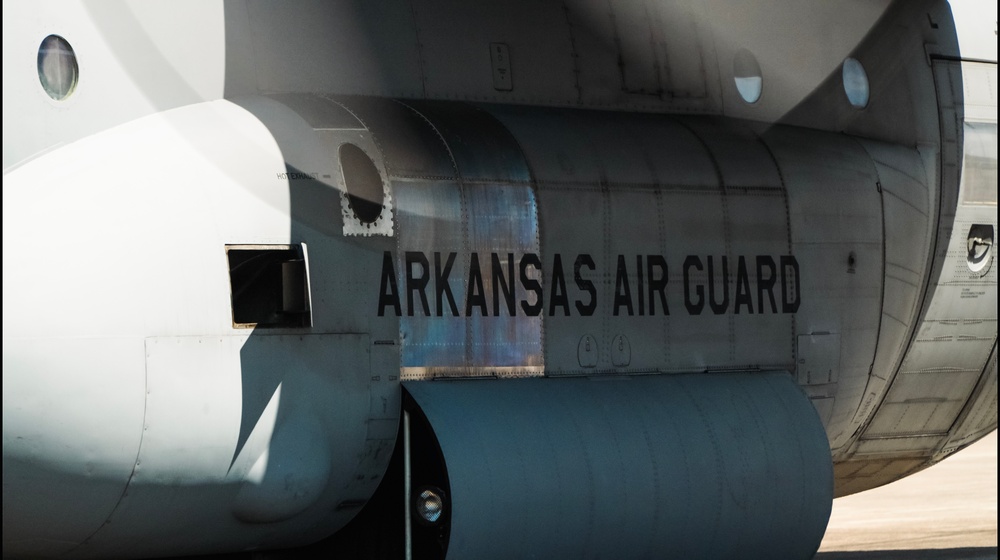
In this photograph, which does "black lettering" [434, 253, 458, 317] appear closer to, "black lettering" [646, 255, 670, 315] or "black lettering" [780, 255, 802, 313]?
"black lettering" [646, 255, 670, 315]

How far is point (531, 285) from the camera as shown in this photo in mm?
9227

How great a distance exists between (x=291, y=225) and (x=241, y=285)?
520mm

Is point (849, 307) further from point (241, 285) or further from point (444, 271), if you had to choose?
point (241, 285)

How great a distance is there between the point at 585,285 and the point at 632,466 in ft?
4.28

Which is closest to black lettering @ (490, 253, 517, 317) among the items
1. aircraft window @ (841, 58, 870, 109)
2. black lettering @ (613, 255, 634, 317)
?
black lettering @ (613, 255, 634, 317)

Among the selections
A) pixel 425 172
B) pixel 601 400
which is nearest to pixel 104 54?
pixel 425 172

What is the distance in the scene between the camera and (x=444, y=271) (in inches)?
349

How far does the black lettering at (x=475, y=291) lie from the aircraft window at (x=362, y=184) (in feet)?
2.39

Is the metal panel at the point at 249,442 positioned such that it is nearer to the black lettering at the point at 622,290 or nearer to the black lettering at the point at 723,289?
the black lettering at the point at 622,290

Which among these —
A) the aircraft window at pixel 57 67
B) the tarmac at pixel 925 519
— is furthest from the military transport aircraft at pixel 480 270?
the tarmac at pixel 925 519

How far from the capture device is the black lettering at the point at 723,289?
32.9ft

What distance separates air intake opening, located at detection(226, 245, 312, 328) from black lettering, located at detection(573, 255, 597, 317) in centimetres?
202

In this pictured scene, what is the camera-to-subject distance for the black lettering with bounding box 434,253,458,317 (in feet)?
29.0

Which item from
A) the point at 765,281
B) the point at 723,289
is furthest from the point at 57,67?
the point at 765,281
